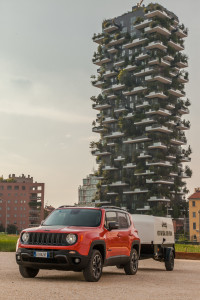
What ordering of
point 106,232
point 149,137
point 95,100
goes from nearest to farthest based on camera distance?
point 106,232 < point 149,137 < point 95,100

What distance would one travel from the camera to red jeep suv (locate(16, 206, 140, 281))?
37.9ft

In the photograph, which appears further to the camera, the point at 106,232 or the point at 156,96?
the point at 156,96

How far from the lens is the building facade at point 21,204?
16525cm

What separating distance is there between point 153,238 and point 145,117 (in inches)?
3598

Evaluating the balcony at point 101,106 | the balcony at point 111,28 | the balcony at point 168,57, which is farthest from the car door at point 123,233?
the balcony at point 111,28

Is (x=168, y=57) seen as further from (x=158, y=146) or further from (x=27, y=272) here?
(x=27, y=272)

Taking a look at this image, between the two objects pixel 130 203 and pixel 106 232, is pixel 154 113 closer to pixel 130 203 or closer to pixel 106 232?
pixel 130 203

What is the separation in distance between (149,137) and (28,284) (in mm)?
97421

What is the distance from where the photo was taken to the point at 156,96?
10756 centimetres

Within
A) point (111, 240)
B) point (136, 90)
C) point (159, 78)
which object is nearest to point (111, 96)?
point (136, 90)

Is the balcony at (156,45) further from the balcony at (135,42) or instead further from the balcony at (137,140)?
the balcony at (137,140)

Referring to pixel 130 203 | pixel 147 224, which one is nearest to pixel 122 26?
pixel 130 203

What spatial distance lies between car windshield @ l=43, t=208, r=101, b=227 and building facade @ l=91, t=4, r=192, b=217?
8622 centimetres

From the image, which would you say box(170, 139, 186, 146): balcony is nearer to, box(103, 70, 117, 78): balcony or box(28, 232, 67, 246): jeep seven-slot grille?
box(103, 70, 117, 78): balcony
